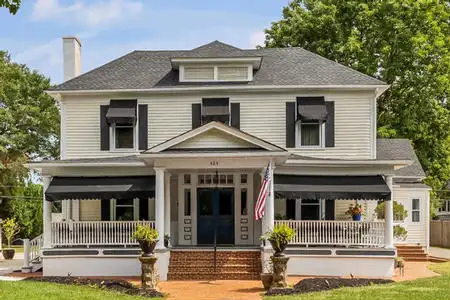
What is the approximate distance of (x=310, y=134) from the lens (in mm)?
22547

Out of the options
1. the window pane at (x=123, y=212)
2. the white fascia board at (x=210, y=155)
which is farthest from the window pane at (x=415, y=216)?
the window pane at (x=123, y=212)

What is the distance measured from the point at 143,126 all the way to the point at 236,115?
134 inches

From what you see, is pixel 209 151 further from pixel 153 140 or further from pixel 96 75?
pixel 96 75

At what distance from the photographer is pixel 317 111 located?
867 inches

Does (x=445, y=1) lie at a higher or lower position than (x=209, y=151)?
higher

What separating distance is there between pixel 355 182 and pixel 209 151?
4962mm

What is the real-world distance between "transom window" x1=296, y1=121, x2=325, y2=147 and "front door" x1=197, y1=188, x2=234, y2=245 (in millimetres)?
3100

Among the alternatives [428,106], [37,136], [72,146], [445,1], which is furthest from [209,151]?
[37,136]

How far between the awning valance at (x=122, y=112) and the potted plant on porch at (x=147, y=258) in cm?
577

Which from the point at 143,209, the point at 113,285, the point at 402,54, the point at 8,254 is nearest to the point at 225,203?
the point at 143,209

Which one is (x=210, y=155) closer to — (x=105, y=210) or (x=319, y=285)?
(x=319, y=285)

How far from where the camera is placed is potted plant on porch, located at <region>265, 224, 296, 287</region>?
16.5 metres

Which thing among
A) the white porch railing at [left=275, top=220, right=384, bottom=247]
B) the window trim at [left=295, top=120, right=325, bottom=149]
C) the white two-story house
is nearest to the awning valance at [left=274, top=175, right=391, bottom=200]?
the white two-story house

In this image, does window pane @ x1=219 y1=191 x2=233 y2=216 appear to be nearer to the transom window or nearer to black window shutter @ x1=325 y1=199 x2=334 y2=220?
the transom window
